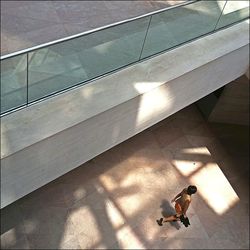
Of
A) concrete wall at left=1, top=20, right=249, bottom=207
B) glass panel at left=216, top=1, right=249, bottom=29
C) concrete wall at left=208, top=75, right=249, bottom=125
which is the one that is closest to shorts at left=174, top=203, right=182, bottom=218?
concrete wall at left=1, top=20, right=249, bottom=207

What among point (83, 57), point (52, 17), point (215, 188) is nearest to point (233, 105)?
point (215, 188)

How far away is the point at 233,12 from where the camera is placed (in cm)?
787

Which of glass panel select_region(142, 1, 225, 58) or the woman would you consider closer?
glass panel select_region(142, 1, 225, 58)

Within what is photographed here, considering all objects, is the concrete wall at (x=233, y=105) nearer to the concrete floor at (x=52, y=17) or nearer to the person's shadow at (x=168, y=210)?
the person's shadow at (x=168, y=210)

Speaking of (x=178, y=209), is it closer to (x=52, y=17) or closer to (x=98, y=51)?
(x=98, y=51)

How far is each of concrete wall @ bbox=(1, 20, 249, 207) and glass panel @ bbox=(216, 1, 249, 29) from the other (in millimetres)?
200

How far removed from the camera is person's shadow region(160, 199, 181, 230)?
33.2ft

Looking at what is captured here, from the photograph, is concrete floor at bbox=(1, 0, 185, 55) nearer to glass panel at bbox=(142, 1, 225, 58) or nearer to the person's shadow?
glass panel at bbox=(142, 1, 225, 58)

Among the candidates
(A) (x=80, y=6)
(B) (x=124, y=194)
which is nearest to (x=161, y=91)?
(A) (x=80, y=6)

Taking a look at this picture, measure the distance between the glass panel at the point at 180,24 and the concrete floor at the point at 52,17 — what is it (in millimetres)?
1895

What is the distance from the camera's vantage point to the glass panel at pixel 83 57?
5352 mm

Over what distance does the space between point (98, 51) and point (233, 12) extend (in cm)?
353

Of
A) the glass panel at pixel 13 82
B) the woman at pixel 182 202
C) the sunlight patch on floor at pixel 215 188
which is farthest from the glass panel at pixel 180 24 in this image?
the sunlight patch on floor at pixel 215 188

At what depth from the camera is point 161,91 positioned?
666cm
